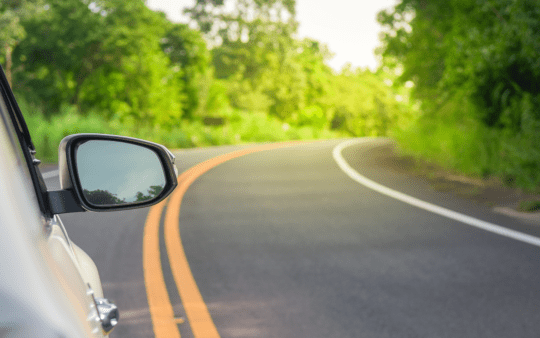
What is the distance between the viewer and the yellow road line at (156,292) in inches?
168

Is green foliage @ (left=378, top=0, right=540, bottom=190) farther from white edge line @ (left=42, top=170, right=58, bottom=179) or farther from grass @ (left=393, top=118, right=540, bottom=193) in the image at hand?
white edge line @ (left=42, top=170, right=58, bottom=179)

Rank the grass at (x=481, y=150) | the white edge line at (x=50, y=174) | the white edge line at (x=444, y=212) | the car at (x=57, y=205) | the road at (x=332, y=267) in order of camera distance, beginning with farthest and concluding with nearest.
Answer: the white edge line at (x=50, y=174)
the grass at (x=481, y=150)
the white edge line at (x=444, y=212)
the road at (x=332, y=267)
the car at (x=57, y=205)

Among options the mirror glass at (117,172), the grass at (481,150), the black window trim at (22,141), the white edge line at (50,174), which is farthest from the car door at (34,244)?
the white edge line at (50,174)

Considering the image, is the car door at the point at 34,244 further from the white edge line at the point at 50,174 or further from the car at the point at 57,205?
the white edge line at the point at 50,174

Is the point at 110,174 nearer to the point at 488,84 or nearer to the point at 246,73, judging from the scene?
the point at 488,84

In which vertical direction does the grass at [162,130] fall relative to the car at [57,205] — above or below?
below

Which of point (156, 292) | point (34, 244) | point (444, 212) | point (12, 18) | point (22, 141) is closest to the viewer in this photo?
point (34, 244)

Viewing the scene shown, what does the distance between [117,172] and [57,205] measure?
29 centimetres

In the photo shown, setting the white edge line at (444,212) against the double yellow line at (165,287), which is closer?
the double yellow line at (165,287)

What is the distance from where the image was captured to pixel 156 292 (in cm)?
518

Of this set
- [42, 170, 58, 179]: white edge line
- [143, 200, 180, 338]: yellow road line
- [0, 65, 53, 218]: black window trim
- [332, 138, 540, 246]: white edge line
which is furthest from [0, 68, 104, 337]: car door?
[42, 170, 58, 179]: white edge line

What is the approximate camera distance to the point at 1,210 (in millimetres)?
1294

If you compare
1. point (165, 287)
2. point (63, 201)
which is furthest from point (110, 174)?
point (165, 287)

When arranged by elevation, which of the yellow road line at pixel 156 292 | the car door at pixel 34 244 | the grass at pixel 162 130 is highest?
the car door at pixel 34 244
